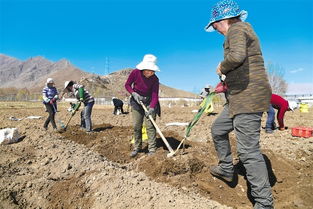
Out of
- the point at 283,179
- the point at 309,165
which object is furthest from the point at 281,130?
the point at 283,179

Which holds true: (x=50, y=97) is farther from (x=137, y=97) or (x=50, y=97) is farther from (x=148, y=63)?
(x=148, y=63)

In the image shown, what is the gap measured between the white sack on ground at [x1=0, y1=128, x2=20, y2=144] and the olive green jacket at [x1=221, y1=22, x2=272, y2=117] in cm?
503

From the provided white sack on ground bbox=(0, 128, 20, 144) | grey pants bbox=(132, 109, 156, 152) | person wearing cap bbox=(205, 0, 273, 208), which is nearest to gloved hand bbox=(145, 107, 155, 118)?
grey pants bbox=(132, 109, 156, 152)

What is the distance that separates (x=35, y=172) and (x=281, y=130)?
660 centimetres

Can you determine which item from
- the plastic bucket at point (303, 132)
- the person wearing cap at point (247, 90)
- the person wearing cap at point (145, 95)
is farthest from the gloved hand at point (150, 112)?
the plastic bucket at point (303, 132)

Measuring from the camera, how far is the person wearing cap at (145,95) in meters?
4.73

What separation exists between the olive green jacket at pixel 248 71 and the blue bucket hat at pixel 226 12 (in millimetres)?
196

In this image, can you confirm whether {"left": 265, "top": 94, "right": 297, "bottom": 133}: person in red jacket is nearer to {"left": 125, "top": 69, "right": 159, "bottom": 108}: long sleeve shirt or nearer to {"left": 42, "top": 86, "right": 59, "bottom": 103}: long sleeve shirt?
{"left": 125, "top": 69, "right": 159, "bottom": 108}: long sleeve shirt

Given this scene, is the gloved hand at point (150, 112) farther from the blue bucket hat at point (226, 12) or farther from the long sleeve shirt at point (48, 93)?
the long sleeve shirt at point (48, 93)

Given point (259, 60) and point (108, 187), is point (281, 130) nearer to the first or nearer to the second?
point (259, 60)

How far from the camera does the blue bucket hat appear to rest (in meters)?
2.92

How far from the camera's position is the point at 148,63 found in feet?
15.3

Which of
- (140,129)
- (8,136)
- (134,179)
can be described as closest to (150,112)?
(140,129)

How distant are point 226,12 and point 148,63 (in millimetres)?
1980
